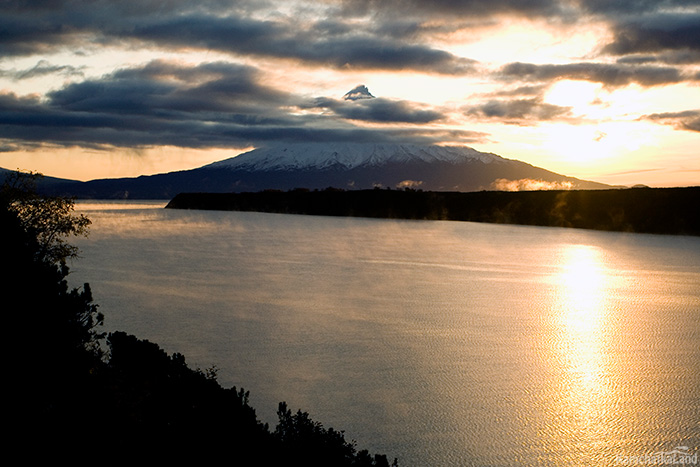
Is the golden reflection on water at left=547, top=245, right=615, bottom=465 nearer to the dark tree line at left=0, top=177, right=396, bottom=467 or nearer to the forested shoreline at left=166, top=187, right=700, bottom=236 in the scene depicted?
the dark tree line at left=0, top=177, right=396, bottom=467

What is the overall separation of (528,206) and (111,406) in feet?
286

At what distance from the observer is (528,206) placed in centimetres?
9044

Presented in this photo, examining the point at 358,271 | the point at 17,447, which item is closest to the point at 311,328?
the point at 17,447

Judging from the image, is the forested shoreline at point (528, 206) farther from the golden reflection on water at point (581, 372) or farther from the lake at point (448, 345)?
the golden reflection on water at point (581, 372)

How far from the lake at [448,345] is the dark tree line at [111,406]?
57.1 inches

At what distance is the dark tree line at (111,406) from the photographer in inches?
301

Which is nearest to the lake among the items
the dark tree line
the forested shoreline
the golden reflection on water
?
the golden reflection on water

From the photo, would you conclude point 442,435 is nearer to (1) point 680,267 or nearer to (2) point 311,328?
(2) point 311,328

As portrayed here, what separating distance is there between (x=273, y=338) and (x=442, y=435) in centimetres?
706

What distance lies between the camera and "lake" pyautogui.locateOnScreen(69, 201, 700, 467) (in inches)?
377

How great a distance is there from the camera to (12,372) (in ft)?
28.5

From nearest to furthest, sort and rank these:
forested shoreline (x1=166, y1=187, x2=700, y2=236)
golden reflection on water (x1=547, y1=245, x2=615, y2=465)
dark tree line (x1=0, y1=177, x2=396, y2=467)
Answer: dark tree line (x1=0, y1=177, x2=396, y2=467), golden reflection on water (x1=547, y1=245, x2=615, y2=465), forested shoreline (x1=166, y1=187, x2=700, y2=236)

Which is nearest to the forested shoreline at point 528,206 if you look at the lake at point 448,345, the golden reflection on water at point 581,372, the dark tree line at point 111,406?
the lake at point 448,345

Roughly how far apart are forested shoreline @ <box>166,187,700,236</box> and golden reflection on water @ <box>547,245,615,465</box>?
51966 millimetres
